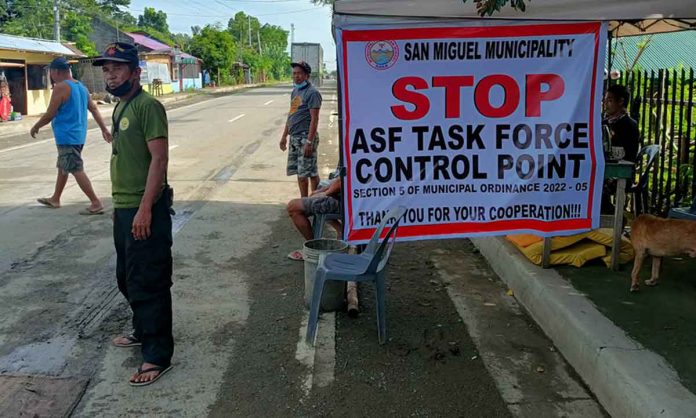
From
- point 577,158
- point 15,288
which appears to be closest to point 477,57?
point 577,158

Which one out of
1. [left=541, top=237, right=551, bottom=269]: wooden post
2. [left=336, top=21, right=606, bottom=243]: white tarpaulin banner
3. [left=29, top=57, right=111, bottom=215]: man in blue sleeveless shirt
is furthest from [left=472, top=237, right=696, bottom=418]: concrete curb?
[left=29, top=57, right=111, bottom=215]: man in blue sleeveless shirt

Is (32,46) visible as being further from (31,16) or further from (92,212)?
(92,212)

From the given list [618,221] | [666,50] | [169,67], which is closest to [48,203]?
[618,221]

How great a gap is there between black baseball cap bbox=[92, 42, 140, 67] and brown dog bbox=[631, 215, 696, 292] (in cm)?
371

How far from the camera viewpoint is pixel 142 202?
3.64m

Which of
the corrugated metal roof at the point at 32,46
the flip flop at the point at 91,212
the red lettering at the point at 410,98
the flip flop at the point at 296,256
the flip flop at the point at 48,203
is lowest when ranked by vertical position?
the flip flop at the point at 296,256

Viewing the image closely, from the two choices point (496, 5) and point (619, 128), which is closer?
point (496, 5)

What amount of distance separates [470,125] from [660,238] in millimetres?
1600

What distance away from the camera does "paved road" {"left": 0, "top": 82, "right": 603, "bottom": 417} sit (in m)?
3.55

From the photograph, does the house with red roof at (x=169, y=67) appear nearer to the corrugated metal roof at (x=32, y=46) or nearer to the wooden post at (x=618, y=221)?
the corrugated metal roof at (x=32, y=46)

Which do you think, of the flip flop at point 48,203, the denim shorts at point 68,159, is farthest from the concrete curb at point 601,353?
the flip flop at point 48,203

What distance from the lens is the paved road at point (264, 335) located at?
140 inches

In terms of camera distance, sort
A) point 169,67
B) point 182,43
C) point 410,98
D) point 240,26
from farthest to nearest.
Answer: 1. point 240,26
2. point 182,43
3. point 169,67
4. point 410,98

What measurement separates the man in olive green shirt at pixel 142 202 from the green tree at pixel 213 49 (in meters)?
54.4
